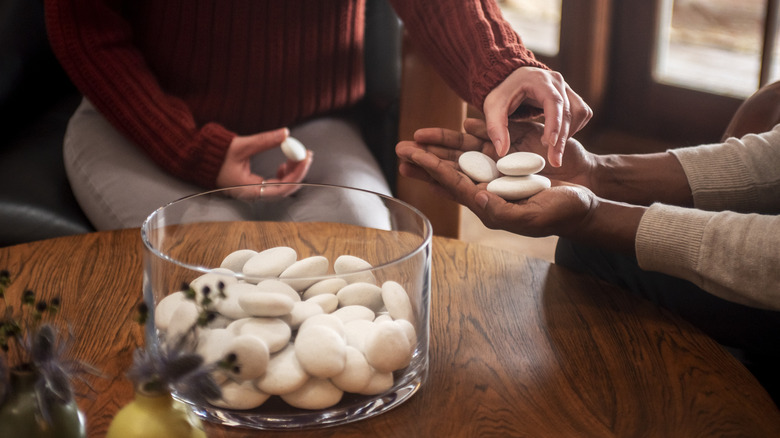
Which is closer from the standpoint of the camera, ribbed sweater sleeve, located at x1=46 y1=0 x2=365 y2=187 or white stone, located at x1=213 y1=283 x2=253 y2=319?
white stone, located at x1=213 y1=283 x2=253 y2=319

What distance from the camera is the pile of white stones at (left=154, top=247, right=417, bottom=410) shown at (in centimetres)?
60

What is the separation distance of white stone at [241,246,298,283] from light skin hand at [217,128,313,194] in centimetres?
58

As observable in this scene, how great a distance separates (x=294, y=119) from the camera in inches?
60.1

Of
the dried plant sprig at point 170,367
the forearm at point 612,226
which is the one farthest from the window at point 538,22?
the dried plant sprig at point 170,367

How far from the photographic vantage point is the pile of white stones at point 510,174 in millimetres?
933

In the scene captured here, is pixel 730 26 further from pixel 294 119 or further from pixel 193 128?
pixel 193 128

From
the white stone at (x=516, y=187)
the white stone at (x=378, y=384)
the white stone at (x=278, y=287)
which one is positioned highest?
the white stone at (x=278, y=287)

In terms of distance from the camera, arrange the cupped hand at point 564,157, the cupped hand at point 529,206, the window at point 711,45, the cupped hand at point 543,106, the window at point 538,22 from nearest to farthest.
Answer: the cupped hand at point 529,206
the cupped hand at point 543,106
the cupped hand at point 564,157
the window at point 711,45
the window at point 538,22

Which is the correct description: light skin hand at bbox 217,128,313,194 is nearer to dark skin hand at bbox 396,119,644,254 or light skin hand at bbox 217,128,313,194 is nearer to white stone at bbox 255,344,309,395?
dark skin hand at bbox 396,119,644,254

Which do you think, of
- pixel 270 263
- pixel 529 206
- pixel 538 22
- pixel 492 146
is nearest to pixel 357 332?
pixel 270 263

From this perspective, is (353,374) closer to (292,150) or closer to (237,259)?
(237,259)

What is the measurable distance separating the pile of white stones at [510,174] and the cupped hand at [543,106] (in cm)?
5

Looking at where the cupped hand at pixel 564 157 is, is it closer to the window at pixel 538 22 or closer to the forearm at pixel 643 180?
the forearm at pixel 643 180

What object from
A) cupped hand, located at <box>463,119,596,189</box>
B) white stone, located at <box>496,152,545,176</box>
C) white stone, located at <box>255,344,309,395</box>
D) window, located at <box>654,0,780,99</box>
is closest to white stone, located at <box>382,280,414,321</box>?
white stone, located at <box>255,344,309,395</box>
